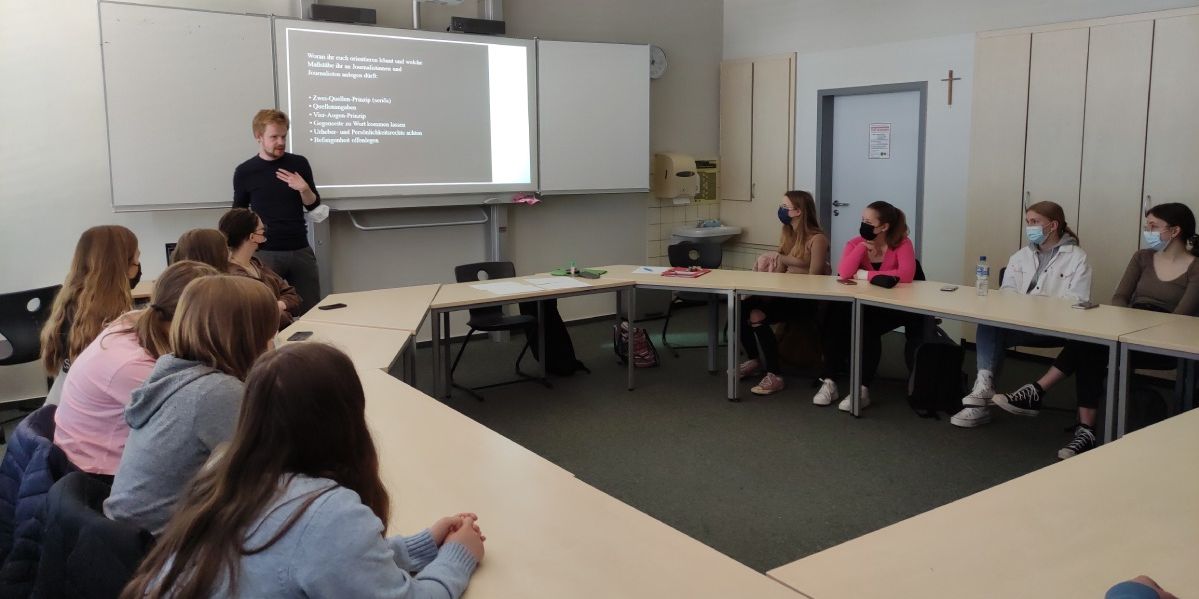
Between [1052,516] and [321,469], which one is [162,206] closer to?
[321,469]

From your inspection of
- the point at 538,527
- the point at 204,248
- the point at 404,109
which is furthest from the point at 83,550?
the point at 404,109

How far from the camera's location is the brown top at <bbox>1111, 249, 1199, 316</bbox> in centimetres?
411

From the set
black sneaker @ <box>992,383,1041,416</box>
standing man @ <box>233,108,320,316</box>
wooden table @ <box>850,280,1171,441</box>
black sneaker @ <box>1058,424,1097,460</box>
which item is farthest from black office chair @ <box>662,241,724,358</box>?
black sneaker @ <box>1058,424,1097,460</box>

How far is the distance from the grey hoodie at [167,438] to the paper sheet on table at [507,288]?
2.94m

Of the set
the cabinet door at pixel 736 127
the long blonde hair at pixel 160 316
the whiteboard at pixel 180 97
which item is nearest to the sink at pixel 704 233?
the cabinet door at pixel 736 127

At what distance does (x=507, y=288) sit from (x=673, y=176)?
2.99 m

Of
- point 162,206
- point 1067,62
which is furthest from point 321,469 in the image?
point 1067,62

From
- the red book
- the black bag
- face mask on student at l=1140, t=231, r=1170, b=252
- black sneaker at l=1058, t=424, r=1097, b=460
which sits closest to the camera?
black sneaker at l=1058, t=424, r=1097, b=460

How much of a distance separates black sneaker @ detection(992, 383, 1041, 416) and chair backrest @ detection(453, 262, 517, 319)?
2.88 meters

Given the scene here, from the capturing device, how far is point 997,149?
5945 mm

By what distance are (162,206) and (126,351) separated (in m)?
3.44

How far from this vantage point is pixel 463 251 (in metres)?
6.77

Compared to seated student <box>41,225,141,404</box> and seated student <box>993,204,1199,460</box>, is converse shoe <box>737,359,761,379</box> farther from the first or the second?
seated student <box>41,225,141,404</box>

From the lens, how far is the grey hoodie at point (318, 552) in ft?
4.19
